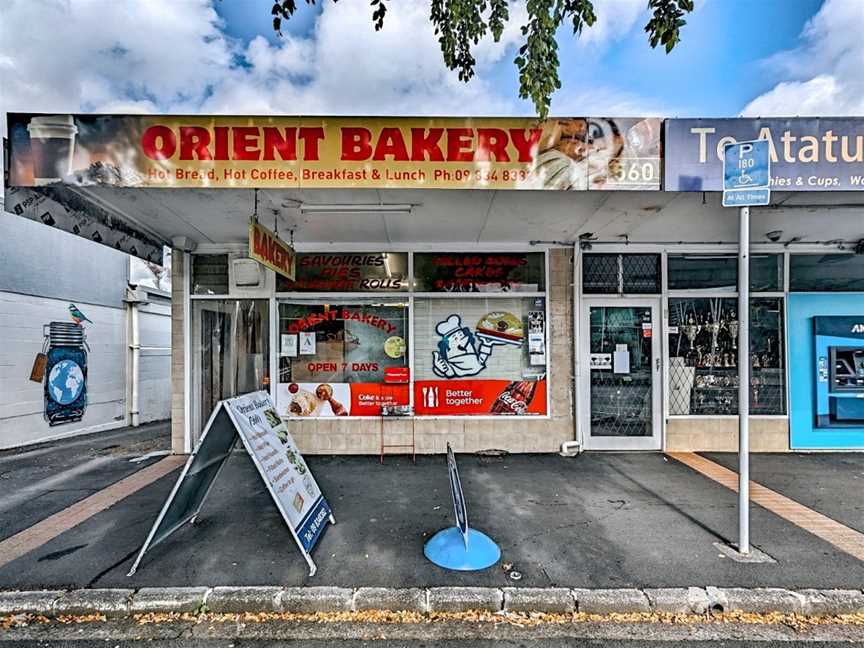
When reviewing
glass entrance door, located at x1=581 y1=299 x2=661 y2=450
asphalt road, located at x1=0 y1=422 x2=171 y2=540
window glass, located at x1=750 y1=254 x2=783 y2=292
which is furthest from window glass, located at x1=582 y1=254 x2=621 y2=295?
asphalt road, located at x1=0 y1=422 x2=171 y2=540

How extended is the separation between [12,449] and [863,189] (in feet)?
40.3

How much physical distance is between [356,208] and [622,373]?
4.54 metres

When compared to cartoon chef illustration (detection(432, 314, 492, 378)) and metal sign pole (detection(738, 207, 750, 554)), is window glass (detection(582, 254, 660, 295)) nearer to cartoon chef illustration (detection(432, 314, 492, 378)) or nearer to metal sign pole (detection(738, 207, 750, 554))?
cartoon chef illustration (detection(432, 314, 492, 378))

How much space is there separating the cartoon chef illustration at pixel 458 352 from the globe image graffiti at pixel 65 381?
25.1 feet

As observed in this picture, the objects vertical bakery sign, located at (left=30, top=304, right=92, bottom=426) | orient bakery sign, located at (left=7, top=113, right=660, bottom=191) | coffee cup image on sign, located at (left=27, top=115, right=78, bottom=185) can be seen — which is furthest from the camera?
vertical bakery sign, located at (left=30, top=304, right=92, bottom=426)

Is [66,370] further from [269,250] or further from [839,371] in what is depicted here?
[839,371]

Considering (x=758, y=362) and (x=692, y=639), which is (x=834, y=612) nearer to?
(x=692, y=639)

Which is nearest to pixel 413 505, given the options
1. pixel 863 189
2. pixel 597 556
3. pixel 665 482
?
pixel 597 556

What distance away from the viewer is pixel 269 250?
15.7 feet

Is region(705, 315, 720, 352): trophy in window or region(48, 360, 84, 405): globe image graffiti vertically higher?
region(705, 315, 720, 352): trophy in window

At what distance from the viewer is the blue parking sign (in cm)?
338

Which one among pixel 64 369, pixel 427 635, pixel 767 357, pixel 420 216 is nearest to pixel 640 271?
pixel 767 357

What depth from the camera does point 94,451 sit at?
287 inches

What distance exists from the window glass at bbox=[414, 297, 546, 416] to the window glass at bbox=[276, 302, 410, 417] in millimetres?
406
